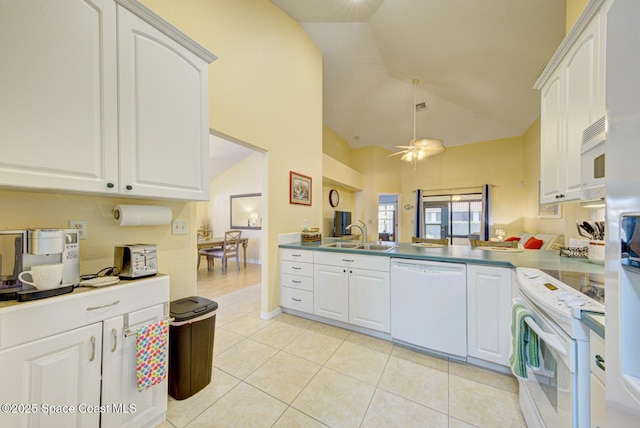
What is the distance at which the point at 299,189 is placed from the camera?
3.26 meters

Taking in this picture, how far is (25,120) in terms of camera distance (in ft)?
3.08

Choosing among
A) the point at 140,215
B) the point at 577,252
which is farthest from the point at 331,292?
the point at 577,252

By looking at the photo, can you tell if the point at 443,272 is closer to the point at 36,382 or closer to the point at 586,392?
the point at 586,392

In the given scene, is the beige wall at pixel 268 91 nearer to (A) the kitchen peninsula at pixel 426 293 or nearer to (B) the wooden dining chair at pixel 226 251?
(A) the kitchen peninsula at pixel 426 293

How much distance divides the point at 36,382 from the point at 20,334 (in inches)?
8.4

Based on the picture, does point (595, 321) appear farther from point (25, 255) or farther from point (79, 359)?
point (25, 255)

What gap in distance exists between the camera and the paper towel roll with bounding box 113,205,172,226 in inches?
54.6

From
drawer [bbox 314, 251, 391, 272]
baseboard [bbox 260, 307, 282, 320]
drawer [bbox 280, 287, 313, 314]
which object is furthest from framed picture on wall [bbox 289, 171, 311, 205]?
baseboard [bbox 260, 307, 282, 320]

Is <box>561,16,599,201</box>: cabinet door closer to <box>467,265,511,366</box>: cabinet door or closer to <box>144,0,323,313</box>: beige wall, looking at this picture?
<box>467,265,511,366</box>: cabinet door

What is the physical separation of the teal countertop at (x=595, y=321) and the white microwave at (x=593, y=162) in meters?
0.72

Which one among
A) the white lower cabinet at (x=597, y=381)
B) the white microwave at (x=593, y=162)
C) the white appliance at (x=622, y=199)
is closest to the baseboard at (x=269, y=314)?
the white lower cabinet at (x=597, y=381)

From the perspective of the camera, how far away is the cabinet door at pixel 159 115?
1243 millimetres

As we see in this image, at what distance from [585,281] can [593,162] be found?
640 millimetres

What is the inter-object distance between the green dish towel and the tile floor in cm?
52
